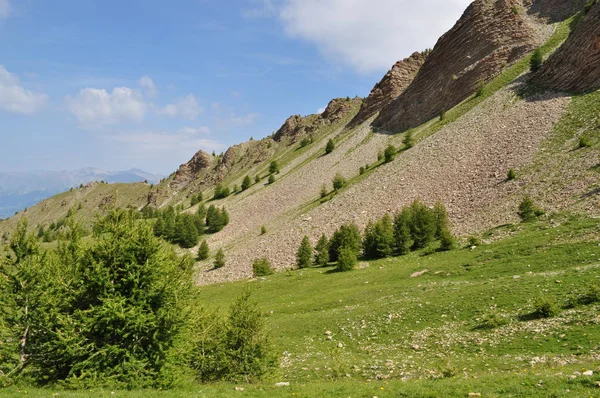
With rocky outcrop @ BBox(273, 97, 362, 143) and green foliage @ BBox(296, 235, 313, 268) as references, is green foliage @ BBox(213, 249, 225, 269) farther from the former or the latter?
rocky outcrop @ BBox(273, 97, 362, 143)

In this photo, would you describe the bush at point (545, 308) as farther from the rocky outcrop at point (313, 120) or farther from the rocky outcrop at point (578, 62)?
the rocky outcrop at point (313, 120)

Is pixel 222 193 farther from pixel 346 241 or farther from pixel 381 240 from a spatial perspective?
pixel 381 240

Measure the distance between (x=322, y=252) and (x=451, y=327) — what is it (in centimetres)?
3297

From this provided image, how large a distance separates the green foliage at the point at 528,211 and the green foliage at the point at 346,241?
69.3 feet

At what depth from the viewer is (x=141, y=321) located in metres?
15.2

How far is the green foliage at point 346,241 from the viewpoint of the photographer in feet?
174

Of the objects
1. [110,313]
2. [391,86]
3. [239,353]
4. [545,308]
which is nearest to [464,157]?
[545,308]

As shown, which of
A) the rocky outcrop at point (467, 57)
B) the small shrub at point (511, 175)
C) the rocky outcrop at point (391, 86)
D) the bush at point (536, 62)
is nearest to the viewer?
the small shrub at point (511, 175)

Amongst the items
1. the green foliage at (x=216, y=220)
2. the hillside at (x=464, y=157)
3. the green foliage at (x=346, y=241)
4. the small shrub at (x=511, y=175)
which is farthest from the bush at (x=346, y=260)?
the green foliage at (x=216, y=220)

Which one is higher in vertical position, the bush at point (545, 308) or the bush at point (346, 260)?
the bush at point (346, 260)

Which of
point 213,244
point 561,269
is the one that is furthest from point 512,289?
point 213,244

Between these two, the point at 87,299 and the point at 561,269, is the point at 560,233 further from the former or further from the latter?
the point at 87,299

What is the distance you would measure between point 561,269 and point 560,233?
8.32 m

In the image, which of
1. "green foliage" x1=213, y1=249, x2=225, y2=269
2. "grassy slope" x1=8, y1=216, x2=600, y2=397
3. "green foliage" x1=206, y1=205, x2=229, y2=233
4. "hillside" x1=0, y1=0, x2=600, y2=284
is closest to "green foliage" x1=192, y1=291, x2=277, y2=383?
"grassy slope" x1=8, y1=216, x2=600, y2=397
